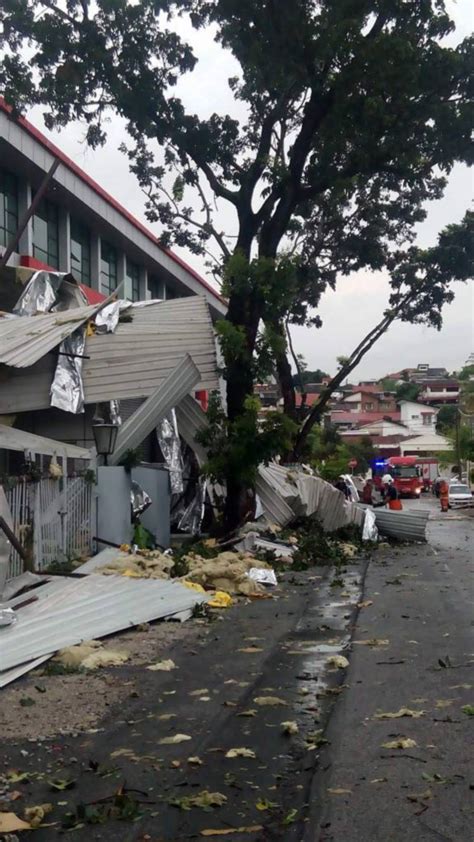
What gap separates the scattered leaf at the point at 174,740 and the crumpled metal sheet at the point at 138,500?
11.4 metres

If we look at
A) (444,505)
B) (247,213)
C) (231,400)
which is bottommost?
(444,505)

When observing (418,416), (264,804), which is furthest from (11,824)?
(418,416)

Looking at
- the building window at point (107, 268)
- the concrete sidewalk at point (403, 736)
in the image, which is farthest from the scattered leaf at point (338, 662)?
the building window at point (107, 268)

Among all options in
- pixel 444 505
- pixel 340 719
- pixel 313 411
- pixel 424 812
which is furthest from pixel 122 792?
pixel 444 505

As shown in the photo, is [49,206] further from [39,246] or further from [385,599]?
[385,599]

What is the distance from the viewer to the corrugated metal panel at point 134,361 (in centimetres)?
1594

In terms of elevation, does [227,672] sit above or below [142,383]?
below

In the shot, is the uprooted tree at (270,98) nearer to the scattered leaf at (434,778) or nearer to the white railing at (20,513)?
the white railing at (20,513)

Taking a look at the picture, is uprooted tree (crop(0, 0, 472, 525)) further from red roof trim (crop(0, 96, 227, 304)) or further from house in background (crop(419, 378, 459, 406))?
house in background (crop(419, 378, 459, 406))

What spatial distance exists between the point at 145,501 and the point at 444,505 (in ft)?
98.2

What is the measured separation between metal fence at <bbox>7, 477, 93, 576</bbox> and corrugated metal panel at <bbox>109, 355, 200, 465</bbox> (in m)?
1.64

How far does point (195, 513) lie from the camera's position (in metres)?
22.4

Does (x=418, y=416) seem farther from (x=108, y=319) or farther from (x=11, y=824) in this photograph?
(x=11, y=824)

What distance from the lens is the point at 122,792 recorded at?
17.2 feet
